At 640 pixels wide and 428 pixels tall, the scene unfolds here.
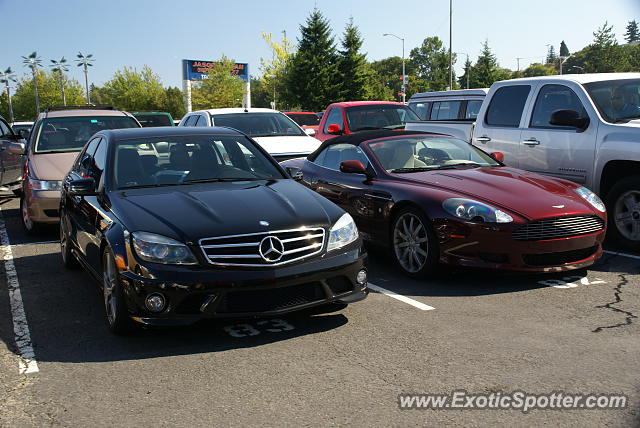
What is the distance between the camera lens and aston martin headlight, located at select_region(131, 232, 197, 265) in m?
4.39

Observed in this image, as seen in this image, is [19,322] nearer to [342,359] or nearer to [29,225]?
[342,359]

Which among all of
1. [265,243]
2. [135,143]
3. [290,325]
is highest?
[135,143]

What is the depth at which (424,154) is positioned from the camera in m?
7.52

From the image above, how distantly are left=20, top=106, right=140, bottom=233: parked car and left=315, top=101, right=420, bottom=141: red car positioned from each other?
4.68 meters

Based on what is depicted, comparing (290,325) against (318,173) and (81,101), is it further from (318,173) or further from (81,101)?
(81,101)

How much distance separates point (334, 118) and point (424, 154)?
7.12m

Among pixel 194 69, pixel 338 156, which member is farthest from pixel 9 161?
pixel 194 69

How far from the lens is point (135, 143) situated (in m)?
5.90

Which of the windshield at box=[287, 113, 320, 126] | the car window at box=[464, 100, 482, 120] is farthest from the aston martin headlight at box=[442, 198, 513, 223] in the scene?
the windshield at box=[287, 113, 320, 126]

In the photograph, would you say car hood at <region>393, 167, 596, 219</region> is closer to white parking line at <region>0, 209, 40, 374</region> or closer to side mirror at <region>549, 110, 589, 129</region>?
side mirror at <region>549, 110, 589, 129</region>

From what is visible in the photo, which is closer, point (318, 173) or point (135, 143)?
point (135, 143)

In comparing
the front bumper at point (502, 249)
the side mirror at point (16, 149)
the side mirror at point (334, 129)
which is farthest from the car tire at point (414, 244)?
the side mirror at point (334, 129)

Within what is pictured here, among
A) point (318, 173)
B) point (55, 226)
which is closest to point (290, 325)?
point (318, 173)

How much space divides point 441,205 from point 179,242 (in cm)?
268
